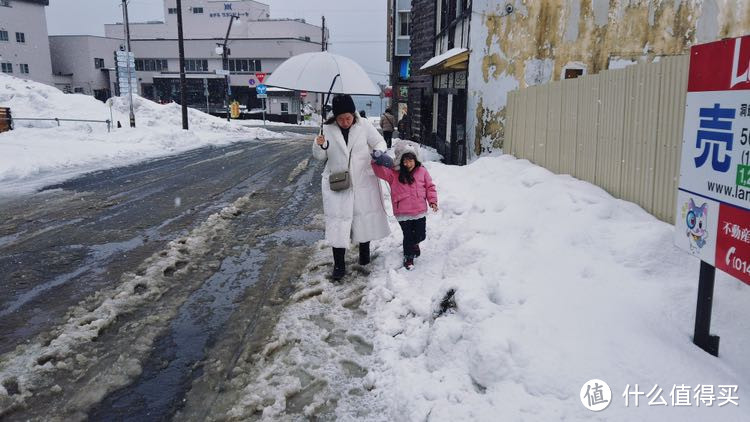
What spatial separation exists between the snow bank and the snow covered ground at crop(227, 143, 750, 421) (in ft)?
0.04

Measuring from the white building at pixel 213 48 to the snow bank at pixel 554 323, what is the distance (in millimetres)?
55191

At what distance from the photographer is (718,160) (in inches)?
109

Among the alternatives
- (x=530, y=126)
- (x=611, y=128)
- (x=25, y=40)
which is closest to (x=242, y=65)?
(x=25, y=40)

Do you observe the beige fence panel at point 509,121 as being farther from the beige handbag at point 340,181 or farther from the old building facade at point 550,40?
the beige handbag at point 340,181

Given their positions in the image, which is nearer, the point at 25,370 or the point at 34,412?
the point at 34,412

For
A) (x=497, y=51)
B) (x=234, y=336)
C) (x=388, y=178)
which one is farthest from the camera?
(x=497, y=51)

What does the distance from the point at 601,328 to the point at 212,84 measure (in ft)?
224

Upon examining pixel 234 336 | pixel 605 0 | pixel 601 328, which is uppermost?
pixel 605 0

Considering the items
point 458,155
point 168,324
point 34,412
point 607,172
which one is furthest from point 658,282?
point 458,155

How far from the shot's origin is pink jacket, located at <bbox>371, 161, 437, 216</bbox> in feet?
18.9

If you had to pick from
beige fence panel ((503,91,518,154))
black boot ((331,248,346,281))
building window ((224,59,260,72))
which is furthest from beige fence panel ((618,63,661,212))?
building window ((224,59,260,72))

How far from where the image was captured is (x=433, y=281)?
17.6 feet

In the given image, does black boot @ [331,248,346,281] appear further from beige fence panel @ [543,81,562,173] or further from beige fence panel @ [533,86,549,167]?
beige fence panel @ [533,86,549,167]

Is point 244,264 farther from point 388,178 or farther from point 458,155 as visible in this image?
point 458,155
